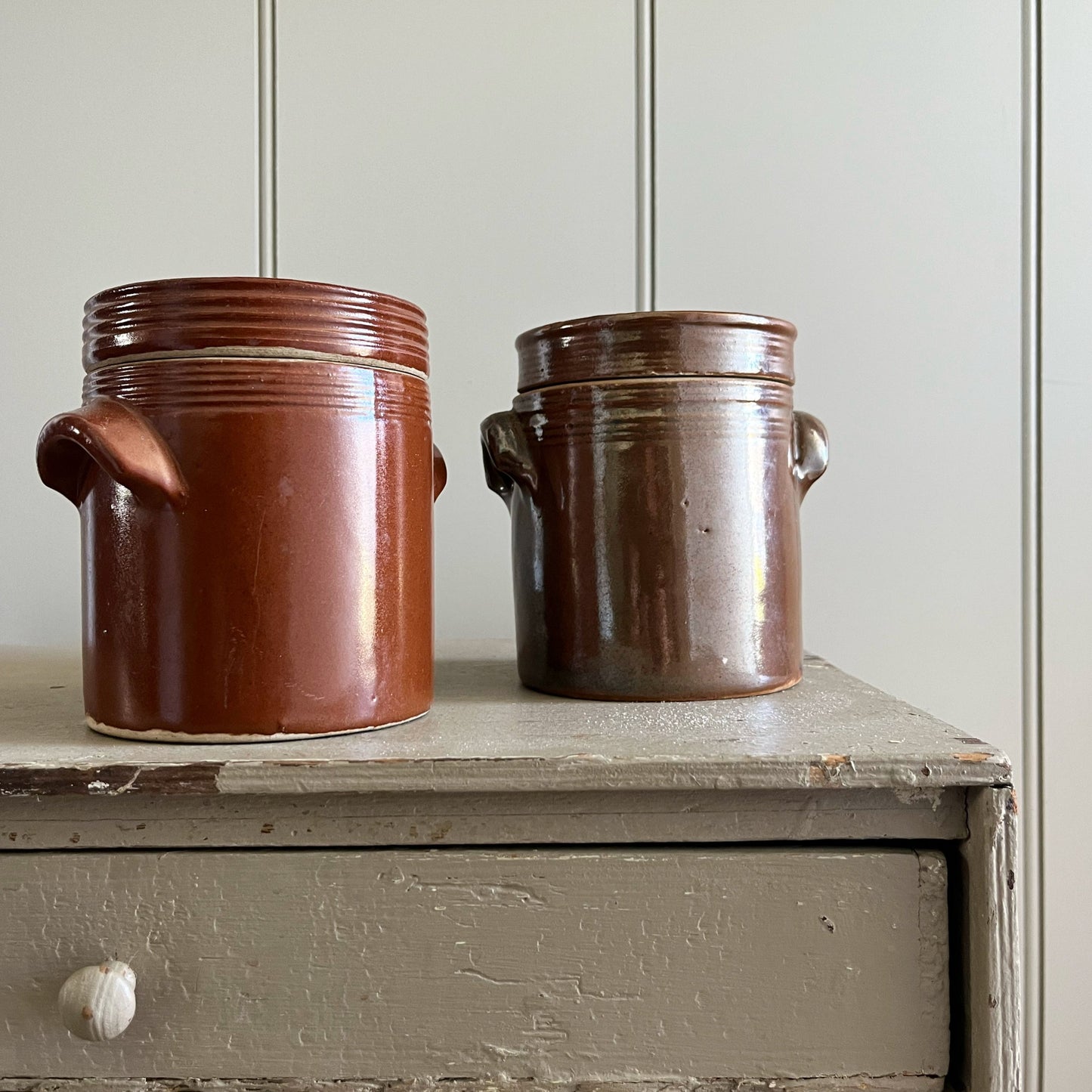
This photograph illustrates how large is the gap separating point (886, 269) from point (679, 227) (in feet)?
0.69

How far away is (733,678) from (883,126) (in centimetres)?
67

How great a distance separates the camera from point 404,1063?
20.0 inches

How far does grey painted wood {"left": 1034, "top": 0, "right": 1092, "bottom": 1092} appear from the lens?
1055mm

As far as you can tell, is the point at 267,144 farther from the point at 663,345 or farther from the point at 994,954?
the point at 994,954

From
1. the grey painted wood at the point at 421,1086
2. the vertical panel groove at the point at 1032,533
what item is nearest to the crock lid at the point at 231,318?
the grey painted wood at the point at 421,1086

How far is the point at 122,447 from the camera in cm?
53

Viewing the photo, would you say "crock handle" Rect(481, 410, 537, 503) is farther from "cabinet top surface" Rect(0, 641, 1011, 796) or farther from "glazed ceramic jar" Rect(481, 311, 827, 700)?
"cabinet top surface" Rect(0, 641, 1011, 796)

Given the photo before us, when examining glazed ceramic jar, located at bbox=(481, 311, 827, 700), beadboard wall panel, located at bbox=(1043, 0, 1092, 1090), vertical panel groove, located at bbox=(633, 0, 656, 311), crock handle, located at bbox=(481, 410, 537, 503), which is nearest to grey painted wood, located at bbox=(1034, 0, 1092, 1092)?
beadboard wall panel, located at bbox=(1043, 0, 1092, 1090)

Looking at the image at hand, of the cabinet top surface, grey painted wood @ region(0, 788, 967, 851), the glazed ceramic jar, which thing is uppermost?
the glazed ceramic jar

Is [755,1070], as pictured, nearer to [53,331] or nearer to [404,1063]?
[404,1063]

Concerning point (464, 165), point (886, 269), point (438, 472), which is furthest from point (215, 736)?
point (886, 269)

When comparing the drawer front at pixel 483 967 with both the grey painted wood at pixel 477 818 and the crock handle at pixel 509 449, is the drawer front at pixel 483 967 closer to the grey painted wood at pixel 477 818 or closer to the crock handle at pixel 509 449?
the grey painted wood at pixel 477 818

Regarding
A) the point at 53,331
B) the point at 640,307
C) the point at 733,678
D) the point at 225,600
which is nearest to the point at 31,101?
the point at 53,331

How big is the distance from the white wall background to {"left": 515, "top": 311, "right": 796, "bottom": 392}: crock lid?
38 centimetres
